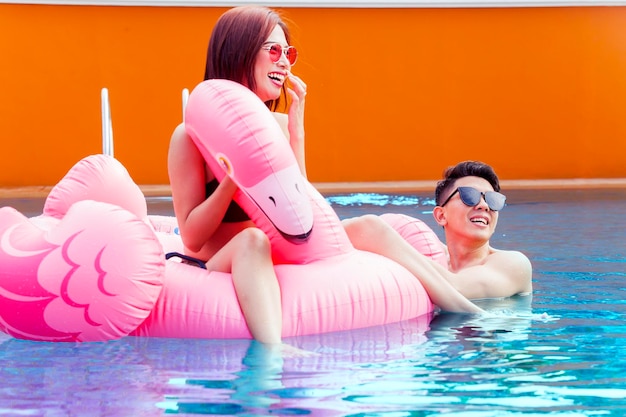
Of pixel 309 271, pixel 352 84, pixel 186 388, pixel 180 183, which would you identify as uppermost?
pixel 352 84

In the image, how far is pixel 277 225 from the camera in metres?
3.50

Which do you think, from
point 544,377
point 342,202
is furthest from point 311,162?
point 544,377

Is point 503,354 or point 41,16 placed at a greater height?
point 41,16

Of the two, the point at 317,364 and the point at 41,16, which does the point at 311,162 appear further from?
the point at 317,364

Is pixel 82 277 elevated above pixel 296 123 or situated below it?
below

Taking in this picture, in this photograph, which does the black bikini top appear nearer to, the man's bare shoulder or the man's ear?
the man's ear

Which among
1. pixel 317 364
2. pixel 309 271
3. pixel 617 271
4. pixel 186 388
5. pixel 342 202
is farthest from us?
pixel 342 202

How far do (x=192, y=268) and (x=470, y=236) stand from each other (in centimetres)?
130

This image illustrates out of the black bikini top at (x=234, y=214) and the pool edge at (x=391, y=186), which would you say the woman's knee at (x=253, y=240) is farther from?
the pool edge at (x=391, y=186)

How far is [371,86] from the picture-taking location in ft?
41.2

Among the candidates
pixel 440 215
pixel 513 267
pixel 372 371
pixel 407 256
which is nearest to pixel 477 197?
pixel 440 215

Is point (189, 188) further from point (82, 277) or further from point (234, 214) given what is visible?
point (82, 277)

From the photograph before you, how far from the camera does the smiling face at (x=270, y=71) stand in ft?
12.3

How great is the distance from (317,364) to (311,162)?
9.39 m
